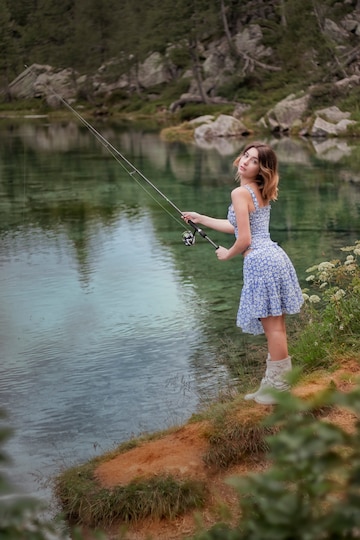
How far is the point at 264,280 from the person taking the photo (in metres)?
5.22

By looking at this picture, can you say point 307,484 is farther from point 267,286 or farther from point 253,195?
point 253,195

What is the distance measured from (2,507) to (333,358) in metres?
4.54

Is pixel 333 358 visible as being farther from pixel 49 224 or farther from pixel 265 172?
pixel 49 224

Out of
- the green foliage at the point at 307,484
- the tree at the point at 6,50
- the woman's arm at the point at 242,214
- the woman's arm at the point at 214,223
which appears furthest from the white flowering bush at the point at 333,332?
the tree at the point at 6,50

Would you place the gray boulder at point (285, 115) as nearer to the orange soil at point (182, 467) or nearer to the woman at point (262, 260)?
the woman at point (262, 260)

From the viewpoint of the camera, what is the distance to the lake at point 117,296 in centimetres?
673

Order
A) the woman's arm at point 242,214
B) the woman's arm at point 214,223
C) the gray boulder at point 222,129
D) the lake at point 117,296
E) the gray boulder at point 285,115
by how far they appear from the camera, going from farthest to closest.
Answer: the gray boulder at point 222,129, the gray boulder at point 285,115, the lake at point 117,296, the woman's arm at point 214,223, the woman's arm at point 242,214

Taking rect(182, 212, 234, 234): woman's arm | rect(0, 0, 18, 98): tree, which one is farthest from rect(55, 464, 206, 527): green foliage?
rect(0, 0, 18, 98): tree

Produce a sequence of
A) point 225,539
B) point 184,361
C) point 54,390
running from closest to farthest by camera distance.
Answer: point 225,539 < point 54,390 < point 184,361

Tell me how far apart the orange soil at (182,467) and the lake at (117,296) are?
0.56 metres

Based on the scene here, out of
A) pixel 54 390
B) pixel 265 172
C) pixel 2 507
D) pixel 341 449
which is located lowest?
pixel 54 390

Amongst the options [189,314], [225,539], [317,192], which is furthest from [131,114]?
[225,539]

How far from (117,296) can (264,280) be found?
18.1ft

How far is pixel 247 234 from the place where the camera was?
520cm
